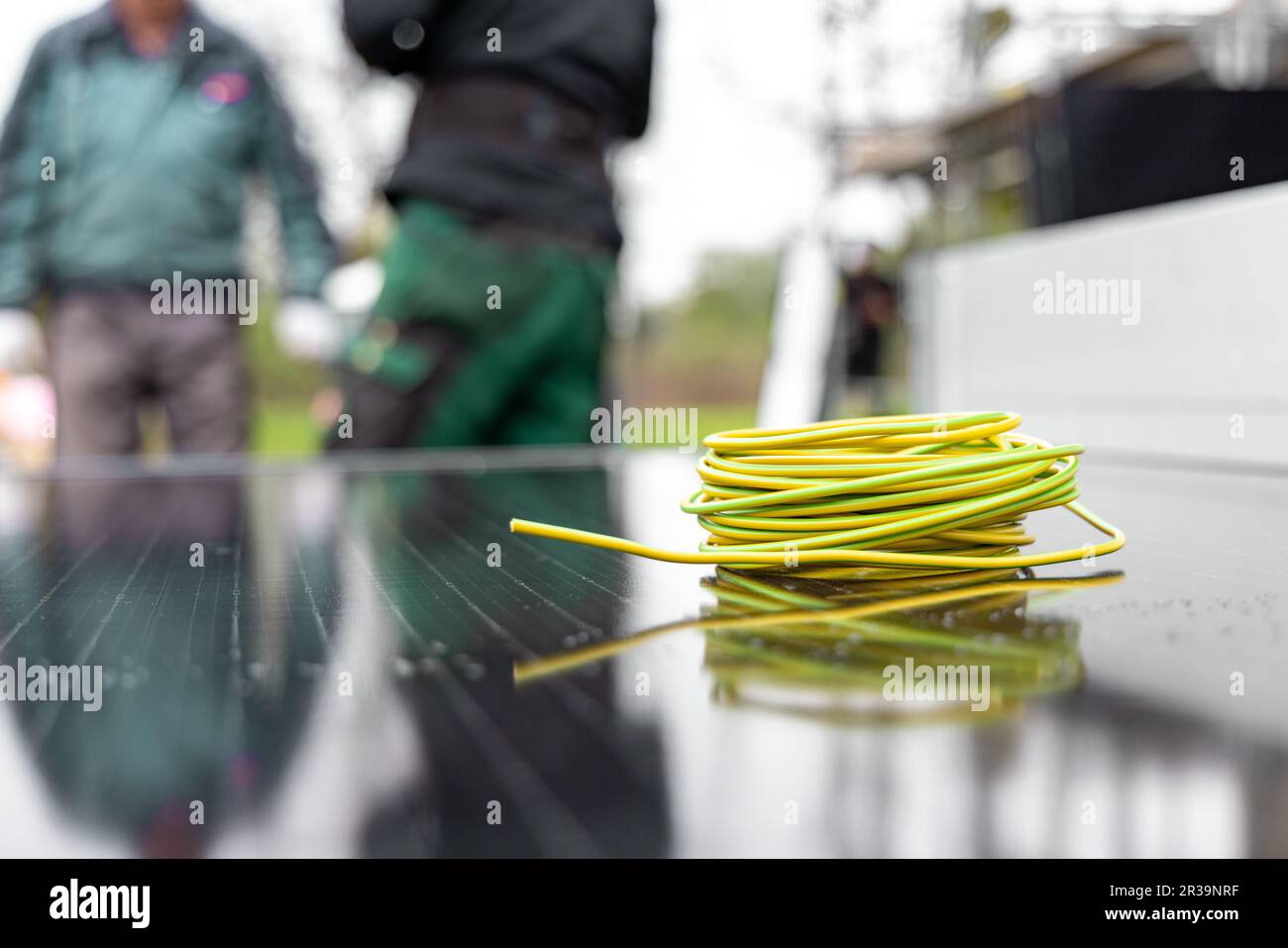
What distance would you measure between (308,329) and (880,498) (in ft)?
7.07

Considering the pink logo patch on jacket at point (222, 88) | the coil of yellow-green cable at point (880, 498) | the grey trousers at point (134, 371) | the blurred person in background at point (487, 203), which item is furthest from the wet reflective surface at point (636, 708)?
the pink logo patch on jacket at point (222, 88)

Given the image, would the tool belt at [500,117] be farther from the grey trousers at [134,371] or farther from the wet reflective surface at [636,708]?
the wet reflective surface at [636,708]

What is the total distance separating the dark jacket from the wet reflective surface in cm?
123

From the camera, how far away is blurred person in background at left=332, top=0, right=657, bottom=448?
2.09 meters

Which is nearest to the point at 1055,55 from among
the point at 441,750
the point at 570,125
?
the point at 570,125

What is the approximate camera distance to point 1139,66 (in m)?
3.22

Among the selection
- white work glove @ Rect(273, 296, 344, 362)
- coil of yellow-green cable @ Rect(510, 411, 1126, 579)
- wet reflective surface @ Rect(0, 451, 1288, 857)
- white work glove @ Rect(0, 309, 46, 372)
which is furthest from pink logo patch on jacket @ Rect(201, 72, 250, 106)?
coil of yellow-green cable @ Rect(510, 411, 1126, 579)

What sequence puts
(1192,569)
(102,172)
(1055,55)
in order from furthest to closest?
1. (1055,55)
2. (102,172)
3. (1192,569)

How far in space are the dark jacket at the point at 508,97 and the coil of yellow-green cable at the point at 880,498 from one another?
50.8 inches

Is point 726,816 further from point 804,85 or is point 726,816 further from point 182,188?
point 804,85

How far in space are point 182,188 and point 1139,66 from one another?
2.48 meters

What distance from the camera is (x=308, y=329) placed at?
108 inches

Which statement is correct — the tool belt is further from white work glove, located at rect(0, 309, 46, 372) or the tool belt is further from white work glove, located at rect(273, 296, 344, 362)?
white work glove, located at rect(0, 309, 46, 372)

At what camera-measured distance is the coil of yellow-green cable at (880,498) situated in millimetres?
809
